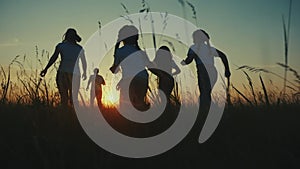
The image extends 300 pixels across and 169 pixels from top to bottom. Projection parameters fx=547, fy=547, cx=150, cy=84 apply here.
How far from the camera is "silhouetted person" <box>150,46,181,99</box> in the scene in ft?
15.6

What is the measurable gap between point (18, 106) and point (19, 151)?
154 centimetres

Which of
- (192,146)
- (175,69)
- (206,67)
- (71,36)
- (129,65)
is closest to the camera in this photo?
(192,146)

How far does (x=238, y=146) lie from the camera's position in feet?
10.6

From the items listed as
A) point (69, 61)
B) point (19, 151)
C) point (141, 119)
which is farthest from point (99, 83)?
point (19, 151)

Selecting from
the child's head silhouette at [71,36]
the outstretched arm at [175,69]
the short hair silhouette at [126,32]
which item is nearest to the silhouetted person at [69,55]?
the child's head silhouette at [71,36]

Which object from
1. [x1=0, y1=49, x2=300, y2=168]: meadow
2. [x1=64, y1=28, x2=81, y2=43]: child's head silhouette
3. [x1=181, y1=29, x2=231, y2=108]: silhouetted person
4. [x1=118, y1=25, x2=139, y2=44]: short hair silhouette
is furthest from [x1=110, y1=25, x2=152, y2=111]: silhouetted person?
[x1=0, y1=49, x2=300, y2=168]: meadow

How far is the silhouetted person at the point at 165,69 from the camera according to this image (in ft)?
15.6

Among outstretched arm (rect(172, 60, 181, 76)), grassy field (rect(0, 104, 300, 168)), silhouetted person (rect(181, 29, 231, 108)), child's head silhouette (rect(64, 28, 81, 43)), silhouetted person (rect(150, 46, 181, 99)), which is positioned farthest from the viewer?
child's head silhouette (rect(64, 28, 81, 43))

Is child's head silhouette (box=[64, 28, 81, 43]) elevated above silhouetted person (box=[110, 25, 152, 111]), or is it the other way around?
child's head silhouette (box=[64, 28, 81, 43])

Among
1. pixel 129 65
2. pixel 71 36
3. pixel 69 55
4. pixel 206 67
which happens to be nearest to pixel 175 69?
pixel 206 67

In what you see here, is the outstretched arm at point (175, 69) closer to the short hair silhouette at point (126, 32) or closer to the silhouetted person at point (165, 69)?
the silhouetted person at point (165, 69)

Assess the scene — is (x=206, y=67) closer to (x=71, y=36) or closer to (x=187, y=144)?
(x=187, y=144)

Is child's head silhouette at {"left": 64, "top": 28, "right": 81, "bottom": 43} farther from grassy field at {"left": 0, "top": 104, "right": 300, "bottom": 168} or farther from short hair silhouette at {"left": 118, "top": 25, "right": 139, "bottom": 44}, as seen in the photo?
grassy field at {"left": 0, "top": 104, "right": 300, "bottom": 168}

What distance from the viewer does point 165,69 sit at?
4.81 meters
